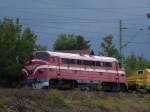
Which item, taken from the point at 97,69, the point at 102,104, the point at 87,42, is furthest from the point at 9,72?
the point at 87,42

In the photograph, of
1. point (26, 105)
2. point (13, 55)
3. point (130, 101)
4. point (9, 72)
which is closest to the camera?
point (26, 105)

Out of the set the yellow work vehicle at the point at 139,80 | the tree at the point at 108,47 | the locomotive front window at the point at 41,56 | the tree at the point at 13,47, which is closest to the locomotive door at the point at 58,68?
the locomotive front window at the point at 41,56

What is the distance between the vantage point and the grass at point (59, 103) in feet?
58.6

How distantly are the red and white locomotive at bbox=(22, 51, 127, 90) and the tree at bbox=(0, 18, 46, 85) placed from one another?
42.8ft

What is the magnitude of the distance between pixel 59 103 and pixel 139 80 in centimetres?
2597

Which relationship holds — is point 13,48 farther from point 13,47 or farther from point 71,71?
point 71,71

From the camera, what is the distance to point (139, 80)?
45.7 meters

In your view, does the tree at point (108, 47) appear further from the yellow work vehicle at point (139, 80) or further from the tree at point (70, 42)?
the yellow work vehicle at point (139, 80)

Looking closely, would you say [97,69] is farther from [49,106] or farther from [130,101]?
[49,106]

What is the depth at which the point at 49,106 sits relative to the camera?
763 inches

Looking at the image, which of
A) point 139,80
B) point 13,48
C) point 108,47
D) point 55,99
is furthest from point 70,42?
point 55,99

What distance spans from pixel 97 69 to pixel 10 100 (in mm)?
23106

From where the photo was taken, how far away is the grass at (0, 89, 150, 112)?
58.6ft

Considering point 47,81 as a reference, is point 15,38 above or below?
above
